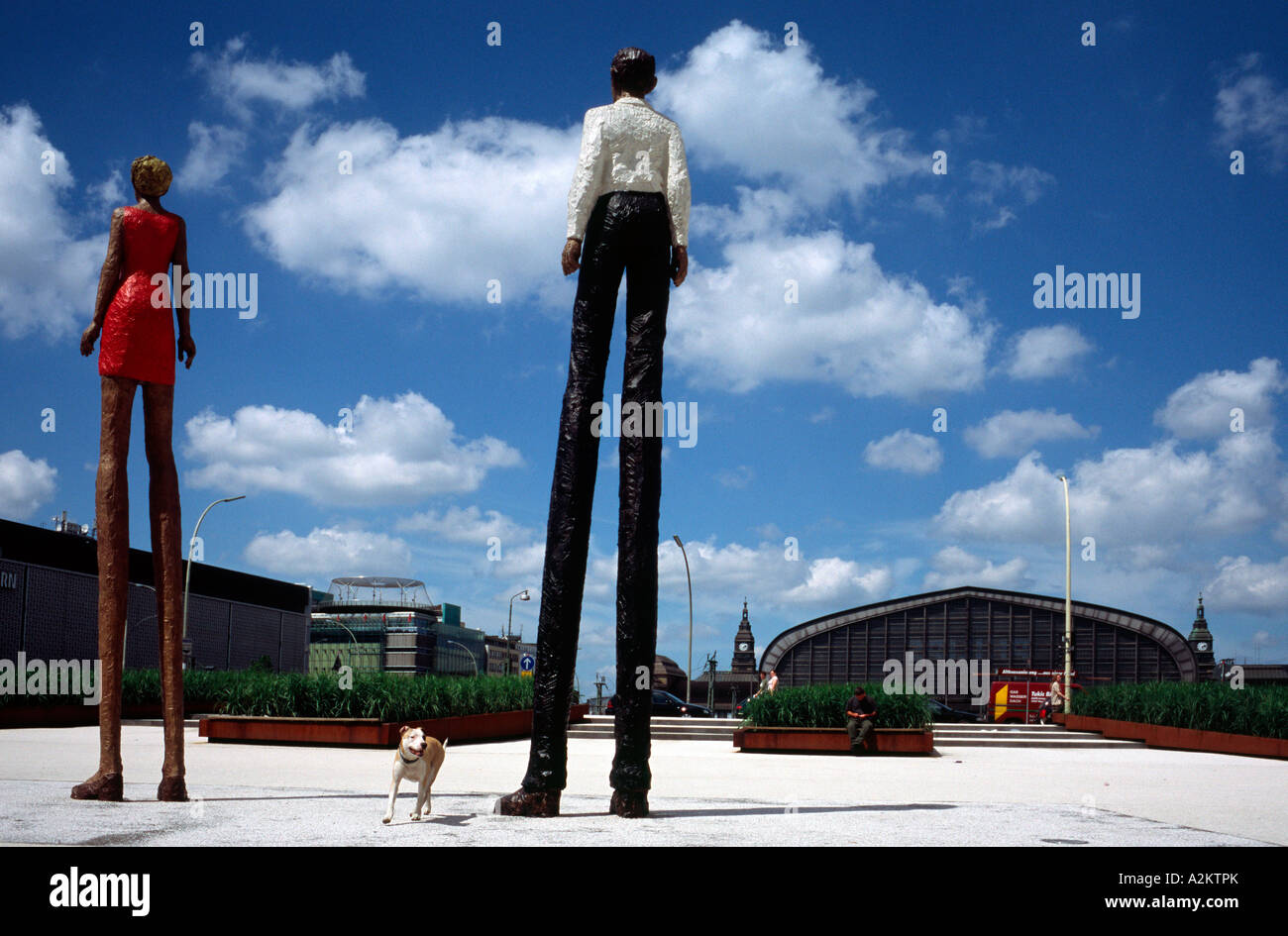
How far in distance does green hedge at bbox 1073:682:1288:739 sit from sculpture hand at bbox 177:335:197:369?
20.9 metres

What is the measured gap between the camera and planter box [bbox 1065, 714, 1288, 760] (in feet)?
68.0

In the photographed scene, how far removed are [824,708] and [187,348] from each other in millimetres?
15704

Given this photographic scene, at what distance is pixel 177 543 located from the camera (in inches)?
317

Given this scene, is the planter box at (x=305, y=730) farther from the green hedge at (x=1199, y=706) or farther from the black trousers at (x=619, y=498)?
the green hedge at (x=1199, y=706)

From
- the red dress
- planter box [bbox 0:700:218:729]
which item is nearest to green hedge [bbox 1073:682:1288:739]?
the red dress

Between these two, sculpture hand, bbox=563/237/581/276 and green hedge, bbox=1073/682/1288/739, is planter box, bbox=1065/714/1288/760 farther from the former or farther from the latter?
sculpture hand, bbox=563/237/581/276

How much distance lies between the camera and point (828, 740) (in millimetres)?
20641

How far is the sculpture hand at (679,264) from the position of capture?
26.6 feet

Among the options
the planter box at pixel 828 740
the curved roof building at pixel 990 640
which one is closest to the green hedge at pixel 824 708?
the planter box at pixel 828 740

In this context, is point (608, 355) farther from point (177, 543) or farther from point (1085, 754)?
point (1085, 754)

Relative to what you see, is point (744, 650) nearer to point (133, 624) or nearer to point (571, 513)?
point (133, 624)

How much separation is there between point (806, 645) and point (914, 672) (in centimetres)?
818
